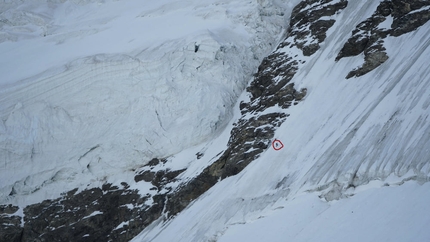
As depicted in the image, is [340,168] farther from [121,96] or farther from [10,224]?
[10,224]

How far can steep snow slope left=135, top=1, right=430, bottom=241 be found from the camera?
15258mm

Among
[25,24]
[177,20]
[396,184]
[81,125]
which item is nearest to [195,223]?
[396,184]

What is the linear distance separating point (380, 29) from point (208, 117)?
13.7 meters

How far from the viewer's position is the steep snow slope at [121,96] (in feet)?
109

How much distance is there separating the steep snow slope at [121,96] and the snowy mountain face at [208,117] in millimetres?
115

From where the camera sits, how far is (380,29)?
29.4 metres

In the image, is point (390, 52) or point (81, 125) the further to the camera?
point (81, 125)

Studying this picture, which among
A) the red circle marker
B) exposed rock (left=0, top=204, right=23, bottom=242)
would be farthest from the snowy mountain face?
the red circle marker

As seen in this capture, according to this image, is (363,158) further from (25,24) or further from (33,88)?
(25,24)

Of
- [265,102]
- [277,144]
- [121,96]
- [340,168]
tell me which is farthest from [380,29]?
[121,96]

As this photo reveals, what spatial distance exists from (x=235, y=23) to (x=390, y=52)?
16073 mm

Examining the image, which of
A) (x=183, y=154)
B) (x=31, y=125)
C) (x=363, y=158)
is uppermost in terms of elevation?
(x=363, y=158)

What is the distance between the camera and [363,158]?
19.2 m

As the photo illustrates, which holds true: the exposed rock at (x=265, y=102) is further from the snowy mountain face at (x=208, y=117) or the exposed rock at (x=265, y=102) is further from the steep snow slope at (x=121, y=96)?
the steep snow slope at (x=121, y=96)
